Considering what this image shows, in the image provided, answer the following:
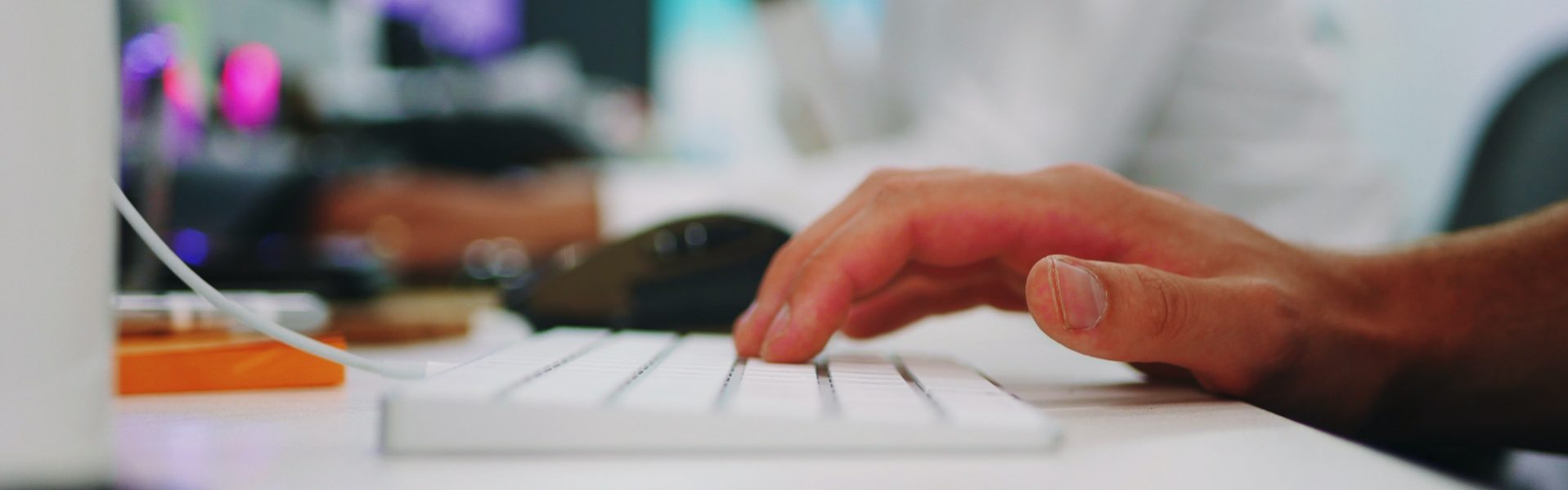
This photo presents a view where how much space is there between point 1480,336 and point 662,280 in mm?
427

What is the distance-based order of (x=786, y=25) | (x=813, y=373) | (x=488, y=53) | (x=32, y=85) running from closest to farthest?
1. (x=32, y=85)
2. (x=813, y=373)
3. (x=786, y=25)
4. (x=488, y=53)

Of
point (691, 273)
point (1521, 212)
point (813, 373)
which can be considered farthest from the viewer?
point (1521, 212)

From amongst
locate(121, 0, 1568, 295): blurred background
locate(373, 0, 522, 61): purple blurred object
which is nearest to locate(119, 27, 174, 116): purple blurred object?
locate(121, 0, 1568, 295): blurred background

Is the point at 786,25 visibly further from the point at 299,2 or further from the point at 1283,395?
the point at 1283,395

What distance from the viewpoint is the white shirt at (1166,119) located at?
1073mm

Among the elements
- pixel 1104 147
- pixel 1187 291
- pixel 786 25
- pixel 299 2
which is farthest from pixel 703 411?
pixel 786 25

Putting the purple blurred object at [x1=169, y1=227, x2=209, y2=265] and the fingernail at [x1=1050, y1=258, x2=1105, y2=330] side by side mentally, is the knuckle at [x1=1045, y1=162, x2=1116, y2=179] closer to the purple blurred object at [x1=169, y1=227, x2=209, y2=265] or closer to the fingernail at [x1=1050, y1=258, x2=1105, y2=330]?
the fingernail at [x1=1050, y1=258, x2=1105, y2=330]

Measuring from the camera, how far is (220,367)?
15.1 inches

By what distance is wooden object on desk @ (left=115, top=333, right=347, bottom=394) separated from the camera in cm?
37

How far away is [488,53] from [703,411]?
301 cm

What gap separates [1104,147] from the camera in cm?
110

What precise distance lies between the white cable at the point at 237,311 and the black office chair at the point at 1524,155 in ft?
3.08

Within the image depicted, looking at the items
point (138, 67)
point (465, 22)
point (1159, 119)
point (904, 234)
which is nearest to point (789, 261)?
point (904, 234)

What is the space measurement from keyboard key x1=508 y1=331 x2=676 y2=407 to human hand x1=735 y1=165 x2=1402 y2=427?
0.05 m
